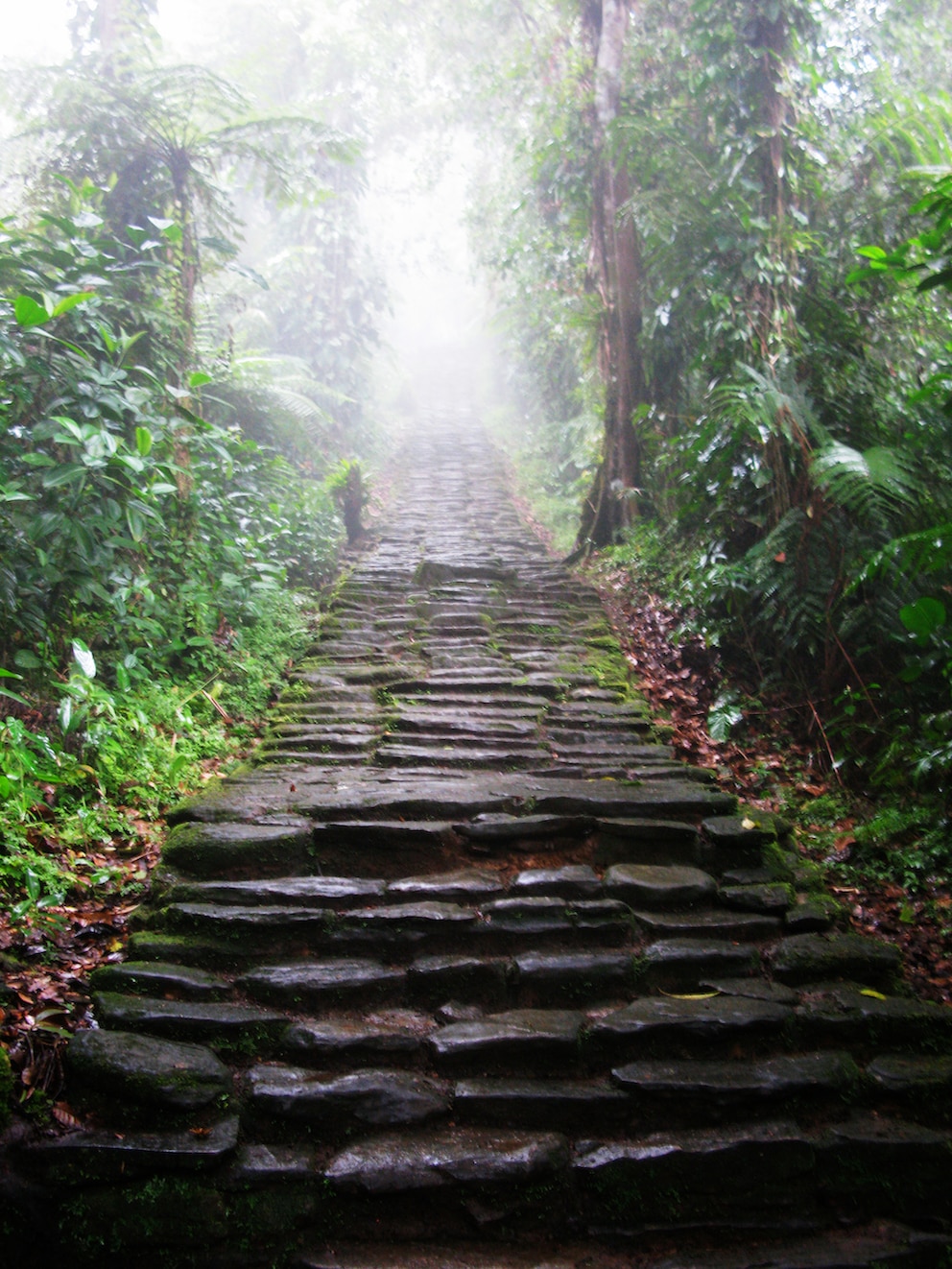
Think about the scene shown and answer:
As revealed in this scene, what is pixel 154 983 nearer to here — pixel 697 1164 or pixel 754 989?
pixel 697 1164

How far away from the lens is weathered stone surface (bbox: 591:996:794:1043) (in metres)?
2.95

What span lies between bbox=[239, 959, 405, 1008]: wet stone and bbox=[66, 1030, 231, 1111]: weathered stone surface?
0.32m

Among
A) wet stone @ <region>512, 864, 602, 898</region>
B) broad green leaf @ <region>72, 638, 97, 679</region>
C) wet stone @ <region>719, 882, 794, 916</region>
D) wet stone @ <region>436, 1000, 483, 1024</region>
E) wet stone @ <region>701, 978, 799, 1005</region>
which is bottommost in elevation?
wet stone @ <region>436, 1000, 483, 1024</region>

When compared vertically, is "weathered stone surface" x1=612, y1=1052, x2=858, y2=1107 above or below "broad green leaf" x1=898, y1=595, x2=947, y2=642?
below

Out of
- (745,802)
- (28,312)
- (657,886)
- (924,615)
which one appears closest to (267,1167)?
(657,886)

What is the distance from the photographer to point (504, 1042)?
2.88 m

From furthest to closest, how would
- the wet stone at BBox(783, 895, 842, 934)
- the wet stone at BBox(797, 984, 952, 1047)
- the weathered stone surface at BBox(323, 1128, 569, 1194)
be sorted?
the wet stone at BBox(783, 895, 842, 934) → the wet stone at BBox(797, 984, 952, 1047) → the weathered stone surface at BBox(323, 1128, 569, 1194)

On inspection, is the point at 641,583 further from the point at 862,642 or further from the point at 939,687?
the point at 939,687

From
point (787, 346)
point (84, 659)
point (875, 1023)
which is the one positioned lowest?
point (875, 1023)

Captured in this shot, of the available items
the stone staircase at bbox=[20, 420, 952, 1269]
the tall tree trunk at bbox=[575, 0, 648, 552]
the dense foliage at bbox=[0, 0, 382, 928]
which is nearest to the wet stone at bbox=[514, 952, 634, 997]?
the stone staircase at bbox=[20, 420, 952, 1269]

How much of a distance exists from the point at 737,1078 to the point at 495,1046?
840mm

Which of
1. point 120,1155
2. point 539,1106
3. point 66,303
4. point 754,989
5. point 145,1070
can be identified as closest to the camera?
point 120,1155

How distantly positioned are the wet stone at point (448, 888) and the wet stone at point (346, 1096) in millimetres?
756

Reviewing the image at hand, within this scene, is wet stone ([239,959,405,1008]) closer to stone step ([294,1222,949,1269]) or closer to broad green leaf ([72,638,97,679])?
stone step ([294,1222,949,1269])
